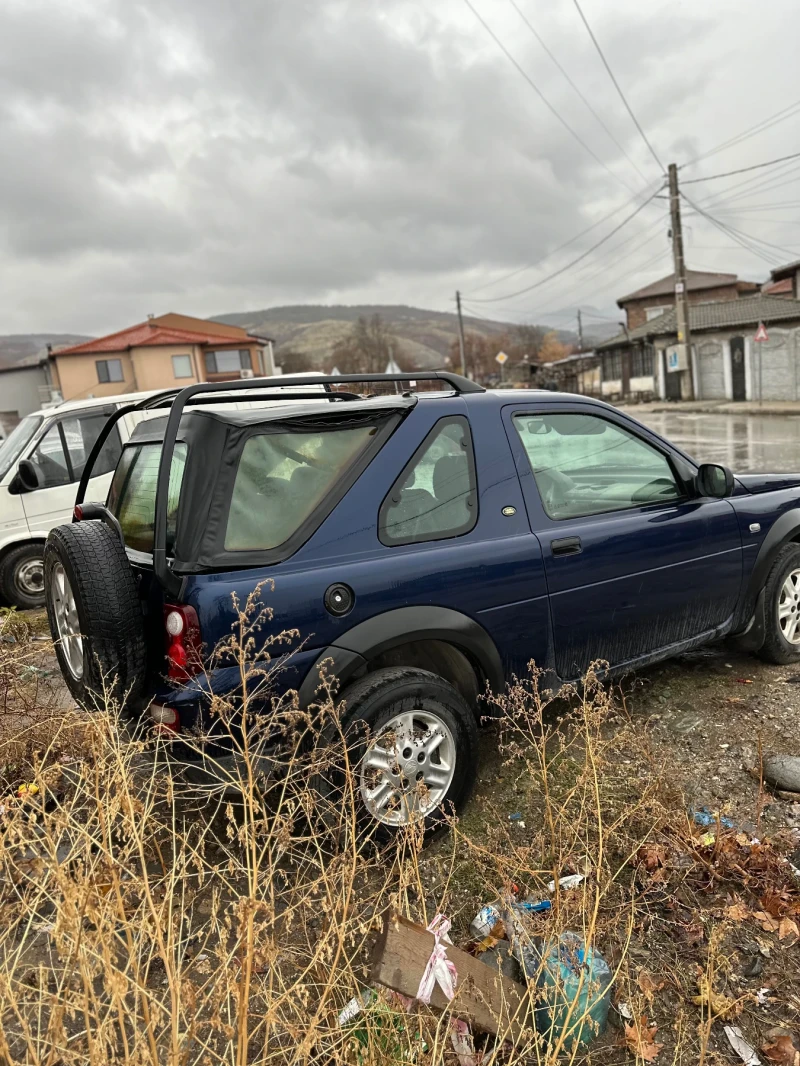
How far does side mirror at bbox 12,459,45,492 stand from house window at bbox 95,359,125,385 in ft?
169

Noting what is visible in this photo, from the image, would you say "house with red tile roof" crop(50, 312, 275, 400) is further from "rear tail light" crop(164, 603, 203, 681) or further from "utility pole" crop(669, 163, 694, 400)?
"rear tail light" crop(164, 603, 203, 681)

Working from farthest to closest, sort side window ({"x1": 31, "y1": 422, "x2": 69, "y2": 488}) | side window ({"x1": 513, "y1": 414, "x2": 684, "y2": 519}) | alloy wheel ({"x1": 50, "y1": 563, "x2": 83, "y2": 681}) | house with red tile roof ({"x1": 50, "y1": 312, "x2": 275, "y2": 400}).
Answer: house with red tile roof ({"x1": 50, "y1": 312, "x2": 275, "y2": 400}) → side window ({"x1": 31, "y1": 422, "x2": 69, "y2": 488}) → side window ({"x1": 513, "y1": 414, "x2": 684, "y2": 519}) → alloy wheel ({"x1": 50, "y1": 563, "x2": 83, "y2": 681})

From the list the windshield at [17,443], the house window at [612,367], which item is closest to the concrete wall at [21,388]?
the house window at [612,367]

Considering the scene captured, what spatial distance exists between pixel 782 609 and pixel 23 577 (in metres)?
7.02

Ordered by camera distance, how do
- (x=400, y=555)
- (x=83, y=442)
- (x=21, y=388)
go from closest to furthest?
(x=400, y=555) < (x=83, y=442) < (x=21, y=388)

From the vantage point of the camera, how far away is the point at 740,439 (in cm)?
1655

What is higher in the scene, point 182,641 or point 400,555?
point 400,555

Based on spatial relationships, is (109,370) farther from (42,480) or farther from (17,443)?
(42,480)

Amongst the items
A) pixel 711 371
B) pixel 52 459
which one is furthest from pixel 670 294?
pixel 52 459

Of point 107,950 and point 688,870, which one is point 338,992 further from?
point 688,870

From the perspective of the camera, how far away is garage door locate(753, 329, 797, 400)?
2844cm

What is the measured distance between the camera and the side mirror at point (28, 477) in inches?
269

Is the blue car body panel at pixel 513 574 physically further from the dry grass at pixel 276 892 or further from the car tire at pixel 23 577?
the car tire at pixel 23 577

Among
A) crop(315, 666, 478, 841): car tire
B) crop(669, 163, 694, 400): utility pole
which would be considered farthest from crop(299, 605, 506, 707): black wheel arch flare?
crop(669, 163, 694, 400): utility pole
